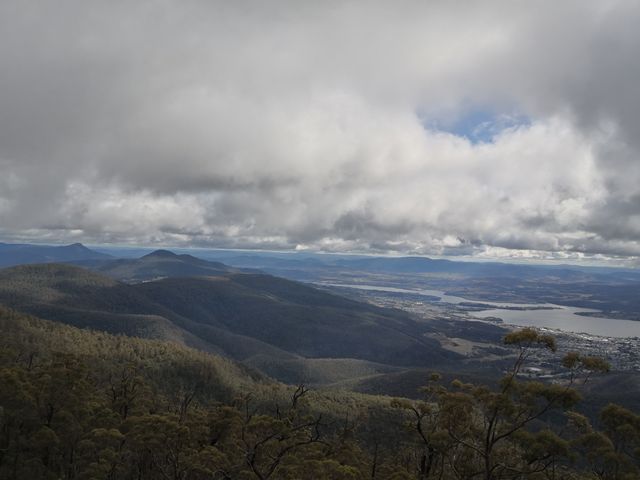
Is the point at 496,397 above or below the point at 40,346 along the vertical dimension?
above

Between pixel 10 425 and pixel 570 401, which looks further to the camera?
pixel 10 425

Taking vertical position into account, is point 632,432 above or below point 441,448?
above

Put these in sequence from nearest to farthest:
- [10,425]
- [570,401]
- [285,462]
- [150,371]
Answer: [570,401], [285,462], [10,425], [150,371]

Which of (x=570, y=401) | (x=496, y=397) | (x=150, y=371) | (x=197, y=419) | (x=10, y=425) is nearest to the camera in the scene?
(x=570, y=401)

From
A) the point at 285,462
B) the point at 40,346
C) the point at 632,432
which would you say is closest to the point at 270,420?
the point at 285,462

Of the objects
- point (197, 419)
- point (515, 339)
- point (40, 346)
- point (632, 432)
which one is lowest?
point (40, 346)

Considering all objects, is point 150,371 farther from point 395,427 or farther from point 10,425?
point 10,425

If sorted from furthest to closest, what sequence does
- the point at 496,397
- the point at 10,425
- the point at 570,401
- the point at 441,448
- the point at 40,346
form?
the point at 40,346 < the point at 10,425 < the point at 441,448 < the point at 496,397 < the point at 570,401

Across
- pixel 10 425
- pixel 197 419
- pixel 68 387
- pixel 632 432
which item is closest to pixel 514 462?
pixel 632 432

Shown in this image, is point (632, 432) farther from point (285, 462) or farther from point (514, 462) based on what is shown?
point (285, 462)
